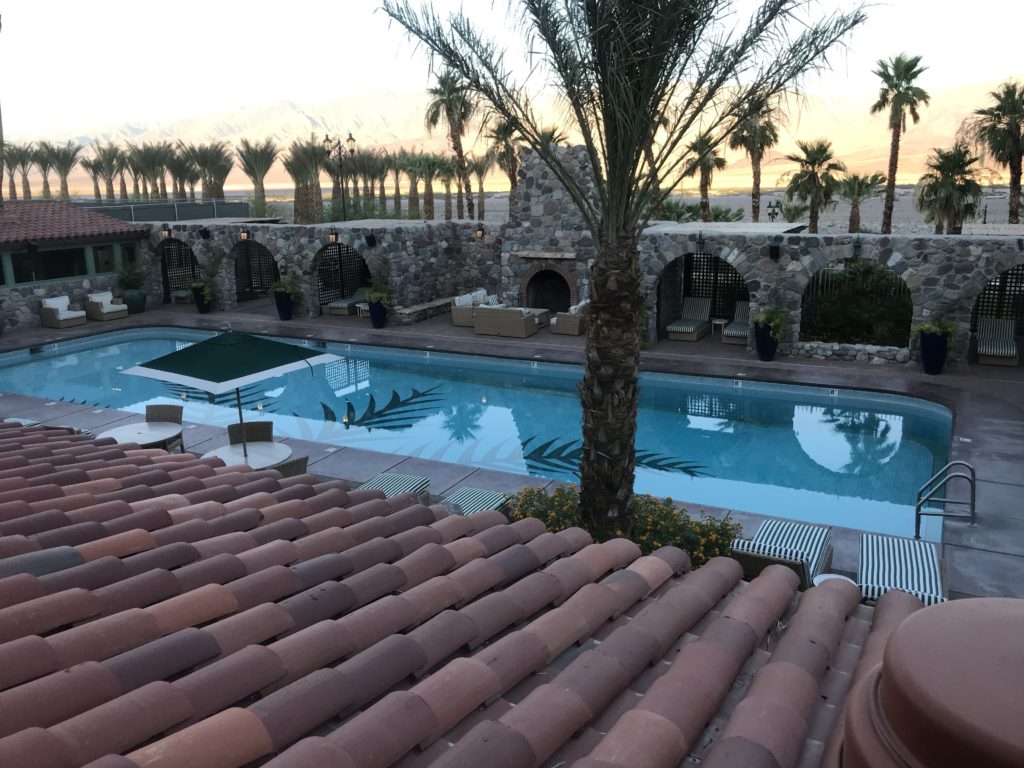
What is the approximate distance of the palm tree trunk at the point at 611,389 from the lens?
26.2 feet

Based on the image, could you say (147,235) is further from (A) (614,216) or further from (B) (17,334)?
(A) (614,216)

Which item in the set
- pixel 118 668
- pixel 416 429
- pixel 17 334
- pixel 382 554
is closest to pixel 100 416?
pixel 416 429

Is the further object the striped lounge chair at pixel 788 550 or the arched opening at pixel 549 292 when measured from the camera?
the arched opening at pixel 549 292

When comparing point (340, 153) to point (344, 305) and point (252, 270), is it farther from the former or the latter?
point (344, 305)

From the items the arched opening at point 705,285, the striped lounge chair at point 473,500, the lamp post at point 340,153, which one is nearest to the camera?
the striped lounge chair at point 473,500

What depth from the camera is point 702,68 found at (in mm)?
7750

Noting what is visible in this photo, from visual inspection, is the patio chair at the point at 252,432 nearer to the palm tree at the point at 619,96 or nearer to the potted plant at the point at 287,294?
the palm tree at the point at 619,96

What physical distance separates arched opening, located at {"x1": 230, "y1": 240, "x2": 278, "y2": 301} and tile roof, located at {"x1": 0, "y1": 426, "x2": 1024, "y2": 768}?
2543cm


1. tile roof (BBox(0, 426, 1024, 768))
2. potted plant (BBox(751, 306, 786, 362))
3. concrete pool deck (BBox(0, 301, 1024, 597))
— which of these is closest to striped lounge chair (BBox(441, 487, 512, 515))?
concrete pool deck (BBox(0, 301, 1024, 597))

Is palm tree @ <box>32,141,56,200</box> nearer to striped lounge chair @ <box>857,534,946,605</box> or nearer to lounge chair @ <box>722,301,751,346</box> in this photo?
lounge chair @ <box>722,301,751,346</box>

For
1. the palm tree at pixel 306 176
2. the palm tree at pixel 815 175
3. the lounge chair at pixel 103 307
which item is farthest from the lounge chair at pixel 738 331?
the palm tree at pixel 306 176

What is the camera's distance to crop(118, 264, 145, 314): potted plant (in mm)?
27578

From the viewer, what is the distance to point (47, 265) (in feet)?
86.5

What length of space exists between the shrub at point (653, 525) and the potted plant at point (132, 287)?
73.4 ft
